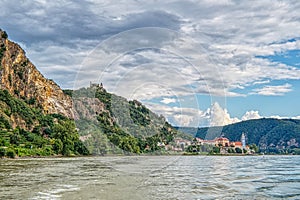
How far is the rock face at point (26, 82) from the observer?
118531 mm

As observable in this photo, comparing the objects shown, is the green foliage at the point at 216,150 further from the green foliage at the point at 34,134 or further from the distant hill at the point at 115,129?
the green foliage at the point at 34,134

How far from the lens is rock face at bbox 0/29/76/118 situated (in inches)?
4667

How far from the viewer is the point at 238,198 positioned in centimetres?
1884

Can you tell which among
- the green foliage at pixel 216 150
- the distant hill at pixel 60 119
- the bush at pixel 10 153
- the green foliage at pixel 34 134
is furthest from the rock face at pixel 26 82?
the green foliage at pixel 216 150

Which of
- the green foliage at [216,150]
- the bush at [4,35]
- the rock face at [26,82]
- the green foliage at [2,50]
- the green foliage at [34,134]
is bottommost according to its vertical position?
the green foliage at [216,150]

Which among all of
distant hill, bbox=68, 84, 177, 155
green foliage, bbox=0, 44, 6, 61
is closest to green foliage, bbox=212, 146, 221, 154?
distant hill, bbox=68, 84, 177, 155

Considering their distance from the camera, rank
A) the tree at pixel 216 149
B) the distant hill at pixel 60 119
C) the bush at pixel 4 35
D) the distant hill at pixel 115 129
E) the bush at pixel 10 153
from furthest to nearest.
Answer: the tree at pixel 216 149
the bush at pixel 4 35
the distant hill at pixel 115 129
the distant hill at pixel 60 119
the bush at pixel 10 153

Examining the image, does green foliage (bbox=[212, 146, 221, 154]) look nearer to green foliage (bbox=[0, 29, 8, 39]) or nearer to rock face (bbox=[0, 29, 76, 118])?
rock face (bbox=[0, 29, 76, 118])

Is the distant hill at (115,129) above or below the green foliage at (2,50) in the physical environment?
below

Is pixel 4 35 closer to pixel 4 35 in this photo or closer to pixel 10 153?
pixel 4 35

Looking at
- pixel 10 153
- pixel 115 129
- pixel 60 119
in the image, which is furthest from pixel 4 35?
pixel 10 153

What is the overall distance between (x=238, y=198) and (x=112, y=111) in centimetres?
10090

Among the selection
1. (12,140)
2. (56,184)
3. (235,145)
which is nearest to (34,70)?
(12,140)

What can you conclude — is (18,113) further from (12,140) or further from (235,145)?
(235,145)
